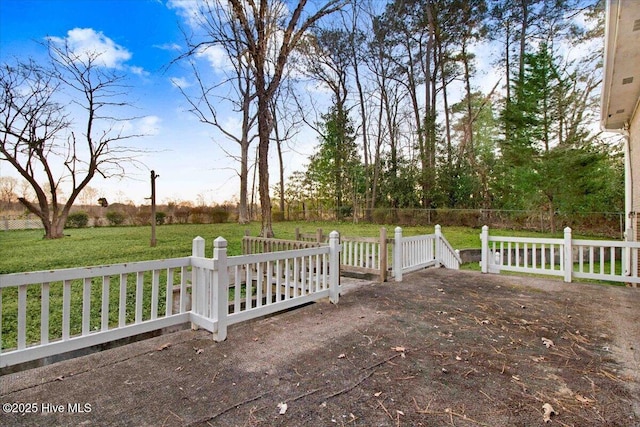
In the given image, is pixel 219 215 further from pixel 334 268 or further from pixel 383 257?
pixel 334 268

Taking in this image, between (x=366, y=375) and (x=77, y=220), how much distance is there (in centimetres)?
1095

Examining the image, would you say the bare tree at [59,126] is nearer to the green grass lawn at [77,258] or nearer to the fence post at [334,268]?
the green grass lawn at [77,258]

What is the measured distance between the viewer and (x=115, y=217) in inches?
421

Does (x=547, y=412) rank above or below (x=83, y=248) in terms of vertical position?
below

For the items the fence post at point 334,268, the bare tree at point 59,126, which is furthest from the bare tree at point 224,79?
the fence post at point 334,268

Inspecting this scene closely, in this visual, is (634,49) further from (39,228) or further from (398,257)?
(39,228)

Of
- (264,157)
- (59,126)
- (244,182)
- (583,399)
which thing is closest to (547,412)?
(583,399)

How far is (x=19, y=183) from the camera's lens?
23.2 feet

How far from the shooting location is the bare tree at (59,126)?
6652mm

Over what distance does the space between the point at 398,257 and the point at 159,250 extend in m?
5.17

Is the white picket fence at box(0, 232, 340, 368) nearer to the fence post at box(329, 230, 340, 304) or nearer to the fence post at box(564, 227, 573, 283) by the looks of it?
the fence post at box(329, 230, 340, 304)

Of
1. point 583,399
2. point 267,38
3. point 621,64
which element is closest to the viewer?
point 583,399

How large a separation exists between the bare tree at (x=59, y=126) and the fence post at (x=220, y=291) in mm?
7061

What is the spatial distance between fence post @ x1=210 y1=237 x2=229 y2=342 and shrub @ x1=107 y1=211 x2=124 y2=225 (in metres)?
9.85
